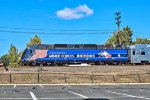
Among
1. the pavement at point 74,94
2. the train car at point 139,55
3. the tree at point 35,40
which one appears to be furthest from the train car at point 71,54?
the tree at point 35,40

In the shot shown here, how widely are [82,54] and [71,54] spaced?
2.04m

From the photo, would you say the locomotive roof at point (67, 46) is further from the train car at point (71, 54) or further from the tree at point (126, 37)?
the tree at point (126, 37)

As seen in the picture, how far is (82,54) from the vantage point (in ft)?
233

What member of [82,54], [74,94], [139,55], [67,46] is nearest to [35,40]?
[67,46]

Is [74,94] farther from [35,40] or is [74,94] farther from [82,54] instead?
[35,40]

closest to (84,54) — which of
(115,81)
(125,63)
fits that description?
(125,63)

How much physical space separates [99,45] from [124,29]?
2504 inches

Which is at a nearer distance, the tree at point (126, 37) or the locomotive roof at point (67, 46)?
the locomotive roof at point (67, 46)

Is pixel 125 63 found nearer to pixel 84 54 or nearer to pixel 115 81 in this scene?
pixel 84 54

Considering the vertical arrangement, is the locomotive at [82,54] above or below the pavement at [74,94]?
above

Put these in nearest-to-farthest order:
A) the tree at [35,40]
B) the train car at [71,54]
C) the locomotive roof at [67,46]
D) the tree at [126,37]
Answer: the train car at [71,54] < the locomotive roof at [67,46] < the tree at [35,40] < the tree at [126,37]

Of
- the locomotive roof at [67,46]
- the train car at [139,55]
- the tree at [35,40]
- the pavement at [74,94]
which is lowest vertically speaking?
the pavement at [74,94]

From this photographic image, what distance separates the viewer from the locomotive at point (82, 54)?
6925 cm

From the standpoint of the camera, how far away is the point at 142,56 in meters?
71.7
